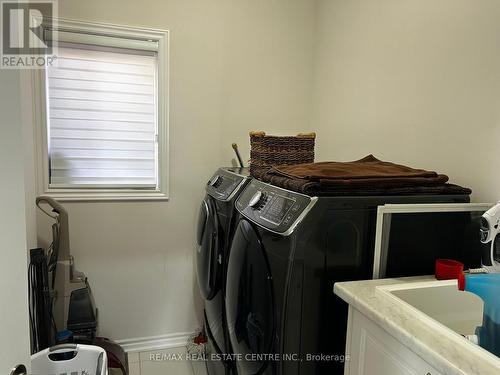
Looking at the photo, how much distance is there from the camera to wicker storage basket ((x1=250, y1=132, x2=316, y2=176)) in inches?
71.7

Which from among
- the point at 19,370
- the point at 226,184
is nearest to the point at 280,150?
the point at 226,184

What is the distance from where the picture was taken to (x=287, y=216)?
1109 mm

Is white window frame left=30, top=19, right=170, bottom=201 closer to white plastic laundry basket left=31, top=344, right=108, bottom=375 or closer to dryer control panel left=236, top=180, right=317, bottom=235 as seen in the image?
white plastic laundry basket left=31, top=344, right=108, bottom=375

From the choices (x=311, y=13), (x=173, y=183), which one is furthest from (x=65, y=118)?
(x=311, y=13)

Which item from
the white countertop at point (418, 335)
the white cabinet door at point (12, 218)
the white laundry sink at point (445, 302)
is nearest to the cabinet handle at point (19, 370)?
the white cabinet door at point (12, 218)

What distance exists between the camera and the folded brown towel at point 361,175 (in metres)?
1.14

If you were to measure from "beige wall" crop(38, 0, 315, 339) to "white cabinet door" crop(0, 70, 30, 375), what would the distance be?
4.56ft

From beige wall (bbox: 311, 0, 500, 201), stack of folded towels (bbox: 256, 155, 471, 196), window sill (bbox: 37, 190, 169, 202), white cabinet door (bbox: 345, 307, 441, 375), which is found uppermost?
beige wall (bbox: 311, 0, 500, 201)

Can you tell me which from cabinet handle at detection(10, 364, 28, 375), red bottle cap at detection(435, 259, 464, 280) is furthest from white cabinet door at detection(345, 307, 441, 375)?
cabinet handle at detection(10, 364, 28, 375)

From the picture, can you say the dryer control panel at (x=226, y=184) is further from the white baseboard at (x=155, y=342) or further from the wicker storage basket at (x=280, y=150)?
the white baseboard at (x=155, y=342)

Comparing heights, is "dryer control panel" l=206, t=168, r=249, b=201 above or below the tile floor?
above

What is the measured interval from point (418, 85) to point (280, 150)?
2.32ft

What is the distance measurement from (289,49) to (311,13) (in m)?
0.30

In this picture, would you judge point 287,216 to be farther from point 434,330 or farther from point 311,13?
point 311,13
